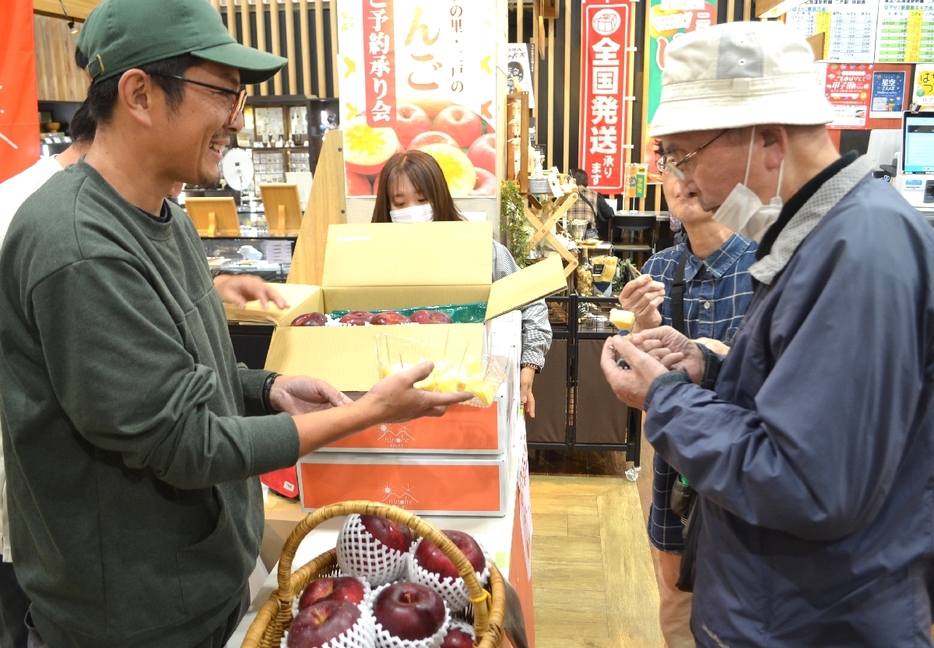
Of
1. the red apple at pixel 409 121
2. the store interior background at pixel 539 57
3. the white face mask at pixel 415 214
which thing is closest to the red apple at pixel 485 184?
Answer: the red apple at pixel 409 121

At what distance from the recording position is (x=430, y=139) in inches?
157

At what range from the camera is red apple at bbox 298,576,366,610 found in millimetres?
1188

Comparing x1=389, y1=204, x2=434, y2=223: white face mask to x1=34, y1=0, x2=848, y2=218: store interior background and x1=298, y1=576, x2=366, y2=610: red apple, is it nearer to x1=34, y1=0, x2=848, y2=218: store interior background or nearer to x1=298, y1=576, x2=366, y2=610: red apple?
x1=298, y1=576, x2=366, y2=610: red apple

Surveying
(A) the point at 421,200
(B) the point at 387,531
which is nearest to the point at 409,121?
(A) the point at 421,200

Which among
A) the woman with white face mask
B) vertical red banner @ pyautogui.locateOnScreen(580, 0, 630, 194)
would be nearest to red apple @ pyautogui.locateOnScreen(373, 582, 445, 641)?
the woman with white face mask

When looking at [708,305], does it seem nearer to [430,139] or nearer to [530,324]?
[530,324]

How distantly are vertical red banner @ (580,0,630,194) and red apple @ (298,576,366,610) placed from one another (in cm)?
817

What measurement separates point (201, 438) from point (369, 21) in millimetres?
3403

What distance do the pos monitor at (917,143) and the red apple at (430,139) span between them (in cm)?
384

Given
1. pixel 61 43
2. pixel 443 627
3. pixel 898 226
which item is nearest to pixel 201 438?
pixel 443 627

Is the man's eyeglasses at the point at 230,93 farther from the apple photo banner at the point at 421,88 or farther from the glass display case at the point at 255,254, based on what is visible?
the glass display case at the point at 255,254

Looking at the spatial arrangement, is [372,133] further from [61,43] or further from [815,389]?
[61,43]

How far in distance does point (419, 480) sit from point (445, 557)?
18.8 inches

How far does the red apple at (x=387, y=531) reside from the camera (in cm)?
128
